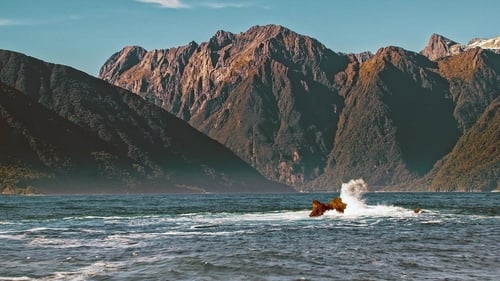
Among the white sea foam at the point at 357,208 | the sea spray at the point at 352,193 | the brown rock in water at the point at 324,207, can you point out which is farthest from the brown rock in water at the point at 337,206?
the sea spray at the point at 352,193

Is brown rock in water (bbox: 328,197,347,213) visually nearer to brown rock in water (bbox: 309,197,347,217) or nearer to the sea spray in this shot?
brown rock in water (bbox: 309,197,347,217)

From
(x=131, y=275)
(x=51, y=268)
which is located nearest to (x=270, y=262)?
(x=131, y=275)

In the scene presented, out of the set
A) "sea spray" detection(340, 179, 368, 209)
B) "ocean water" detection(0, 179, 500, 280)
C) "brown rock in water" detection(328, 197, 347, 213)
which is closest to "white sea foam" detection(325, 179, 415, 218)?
"sea spray" detection(340, 179, 368, 209)

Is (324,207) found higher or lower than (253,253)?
higher

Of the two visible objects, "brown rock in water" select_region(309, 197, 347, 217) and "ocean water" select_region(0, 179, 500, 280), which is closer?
"ocean water" select_region(0, 179, 500, 280)

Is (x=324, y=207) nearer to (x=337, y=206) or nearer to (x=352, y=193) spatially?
(x=337, y=206)

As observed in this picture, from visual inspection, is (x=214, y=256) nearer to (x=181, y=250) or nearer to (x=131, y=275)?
(x=181, y=250)

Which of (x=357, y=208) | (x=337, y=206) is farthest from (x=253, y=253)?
(x=357, y=208)

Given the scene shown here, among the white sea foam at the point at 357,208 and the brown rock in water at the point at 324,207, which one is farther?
the white sea foam at the point at 357,208

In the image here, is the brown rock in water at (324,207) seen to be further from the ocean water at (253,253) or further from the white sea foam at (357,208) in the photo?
the ocean water at (253,253)

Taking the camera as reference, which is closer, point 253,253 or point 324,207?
point 253,253

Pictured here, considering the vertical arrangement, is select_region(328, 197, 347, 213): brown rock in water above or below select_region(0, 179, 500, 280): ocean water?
above

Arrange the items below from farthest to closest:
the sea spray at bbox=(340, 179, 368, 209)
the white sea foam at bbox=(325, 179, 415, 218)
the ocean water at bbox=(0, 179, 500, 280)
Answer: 1. the sea spray at bbox=(340, 179, 368, 209)
2. the white sea foam at bbox=(325, 179, 415, 218)
3. the ocean water at bbox=(0, 179, 500, 280)

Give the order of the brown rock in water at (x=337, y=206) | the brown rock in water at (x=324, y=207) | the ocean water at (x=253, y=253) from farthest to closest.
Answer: the brown rock in water at (x=337, y=206)
the brown rock in water at (x=324, y=207)
the ocean water at (x=253, y=253)
